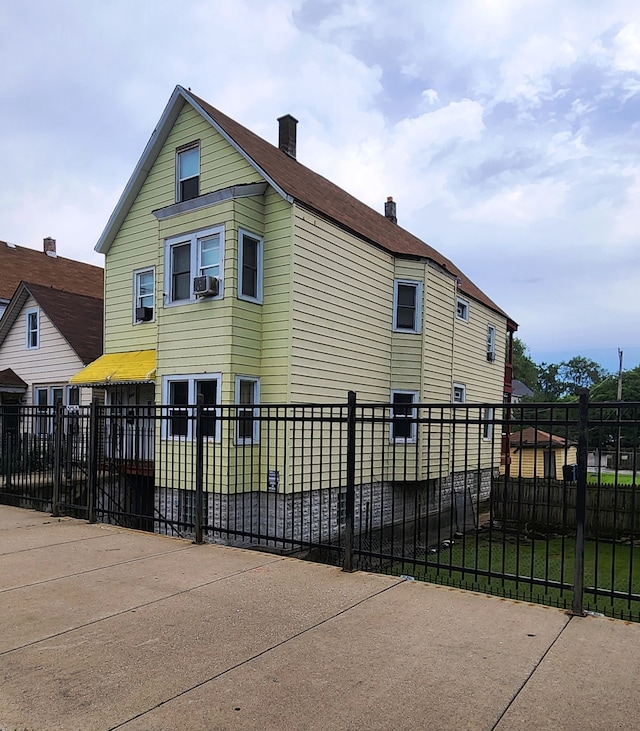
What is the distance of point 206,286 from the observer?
11.5 meters

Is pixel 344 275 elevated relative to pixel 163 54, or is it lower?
lower

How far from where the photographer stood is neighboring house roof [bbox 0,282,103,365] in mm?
17297

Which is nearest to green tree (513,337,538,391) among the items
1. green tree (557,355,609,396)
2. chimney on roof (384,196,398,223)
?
green tree (557,355,609,396)

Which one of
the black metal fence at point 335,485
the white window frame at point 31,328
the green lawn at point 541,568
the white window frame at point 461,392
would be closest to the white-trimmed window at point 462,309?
the white window frame at point 461,392

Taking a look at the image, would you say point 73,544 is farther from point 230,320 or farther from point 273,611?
point 230,320

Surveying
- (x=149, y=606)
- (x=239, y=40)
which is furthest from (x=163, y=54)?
(x=149, y=606)

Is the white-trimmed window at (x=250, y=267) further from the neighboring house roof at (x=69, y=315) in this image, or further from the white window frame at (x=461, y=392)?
the white window frame at (x=461, y=392)

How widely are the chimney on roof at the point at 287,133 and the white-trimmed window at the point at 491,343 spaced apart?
1018cm

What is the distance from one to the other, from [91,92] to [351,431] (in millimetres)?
12815

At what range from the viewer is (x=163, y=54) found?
11.7 m

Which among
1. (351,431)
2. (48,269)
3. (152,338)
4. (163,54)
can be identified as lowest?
(351,431)

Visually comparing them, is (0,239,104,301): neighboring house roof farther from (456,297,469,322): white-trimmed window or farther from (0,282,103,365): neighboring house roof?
(456,297,469,322): white-trimmed window

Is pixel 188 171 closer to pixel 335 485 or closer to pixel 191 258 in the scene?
pixel 191 258

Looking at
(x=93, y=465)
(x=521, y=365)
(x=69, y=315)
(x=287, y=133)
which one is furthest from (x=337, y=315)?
(x=521, y=365)
